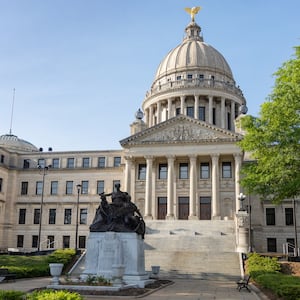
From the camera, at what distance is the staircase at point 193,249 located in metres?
32.7

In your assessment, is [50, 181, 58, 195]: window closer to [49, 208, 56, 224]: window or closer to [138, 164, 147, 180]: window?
[49, 208, 56, 224]: window

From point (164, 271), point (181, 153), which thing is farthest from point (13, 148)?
point (164, 271)

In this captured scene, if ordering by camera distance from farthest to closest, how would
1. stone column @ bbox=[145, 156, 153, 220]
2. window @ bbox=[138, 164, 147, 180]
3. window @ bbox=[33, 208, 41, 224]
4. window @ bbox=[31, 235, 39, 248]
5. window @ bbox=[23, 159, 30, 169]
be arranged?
window @ bbox=[23, 159, 30, 169] → window @ bbox=[33, 208, 41, 224] → window @ bbox=[31, 235, 39, 248] → window @ bbox=[138, 164, 147, 180] → stone column @ bbox=[145, 156, 153, 220]

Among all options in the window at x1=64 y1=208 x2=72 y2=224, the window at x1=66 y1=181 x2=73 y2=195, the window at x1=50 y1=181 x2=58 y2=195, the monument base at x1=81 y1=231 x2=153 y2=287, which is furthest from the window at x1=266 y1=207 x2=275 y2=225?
the monument base at x1=81 y1=231 x2=153 y2=287

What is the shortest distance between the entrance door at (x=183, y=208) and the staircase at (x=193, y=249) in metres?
5.42

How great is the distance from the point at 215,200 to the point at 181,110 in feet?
86.3

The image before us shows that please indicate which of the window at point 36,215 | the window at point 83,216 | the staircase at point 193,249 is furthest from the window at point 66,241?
the staircase at point 193,249

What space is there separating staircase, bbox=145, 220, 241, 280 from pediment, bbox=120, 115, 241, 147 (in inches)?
470

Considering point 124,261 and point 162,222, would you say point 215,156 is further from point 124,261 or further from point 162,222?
point 124,261

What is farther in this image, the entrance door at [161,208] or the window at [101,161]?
the window at [101,161]

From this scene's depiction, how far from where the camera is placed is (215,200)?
185ft

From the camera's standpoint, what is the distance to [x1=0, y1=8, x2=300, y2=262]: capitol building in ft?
188

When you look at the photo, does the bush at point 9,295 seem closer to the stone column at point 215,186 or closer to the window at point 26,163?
the stone column at point 215,186

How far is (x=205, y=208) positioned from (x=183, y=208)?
9.92 feet
